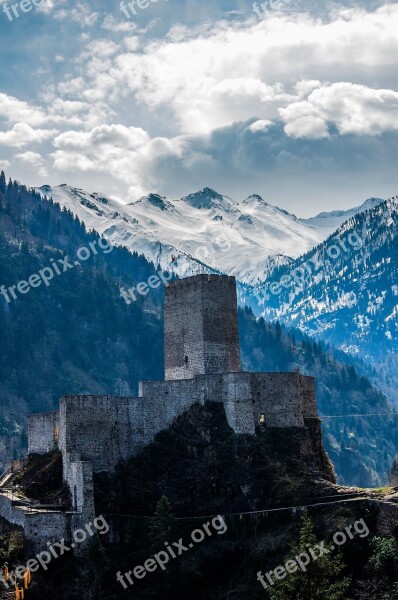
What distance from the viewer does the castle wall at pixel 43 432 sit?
96688mm

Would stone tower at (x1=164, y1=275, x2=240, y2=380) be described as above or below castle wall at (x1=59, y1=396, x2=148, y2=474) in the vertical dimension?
above

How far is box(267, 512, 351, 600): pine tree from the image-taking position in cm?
7217

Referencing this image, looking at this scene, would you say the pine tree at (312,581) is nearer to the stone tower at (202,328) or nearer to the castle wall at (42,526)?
the castle wall at (42,526)

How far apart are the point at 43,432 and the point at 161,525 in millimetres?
19541

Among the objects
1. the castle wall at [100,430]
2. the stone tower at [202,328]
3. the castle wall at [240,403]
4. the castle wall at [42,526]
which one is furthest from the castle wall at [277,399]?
the castle wall at [42,526]

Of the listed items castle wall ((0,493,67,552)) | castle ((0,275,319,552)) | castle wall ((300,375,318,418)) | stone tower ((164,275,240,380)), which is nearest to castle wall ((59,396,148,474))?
castle ((0,275,319,552))

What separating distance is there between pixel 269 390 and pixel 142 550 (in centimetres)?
1977

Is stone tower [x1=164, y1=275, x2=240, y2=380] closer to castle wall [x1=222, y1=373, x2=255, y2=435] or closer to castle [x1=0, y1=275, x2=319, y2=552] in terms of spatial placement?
castle [x1=0, y1=275, x2=319, y2=552]

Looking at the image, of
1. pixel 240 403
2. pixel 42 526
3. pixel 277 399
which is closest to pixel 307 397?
pixel 277 399

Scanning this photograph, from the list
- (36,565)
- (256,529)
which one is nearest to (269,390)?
(256,529)

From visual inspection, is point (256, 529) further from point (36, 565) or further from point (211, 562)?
point (36, 565)

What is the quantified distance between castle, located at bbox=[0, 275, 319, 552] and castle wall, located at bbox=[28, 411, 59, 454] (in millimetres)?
96

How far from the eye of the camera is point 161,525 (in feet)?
278

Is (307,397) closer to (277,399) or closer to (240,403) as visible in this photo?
(277,399)
